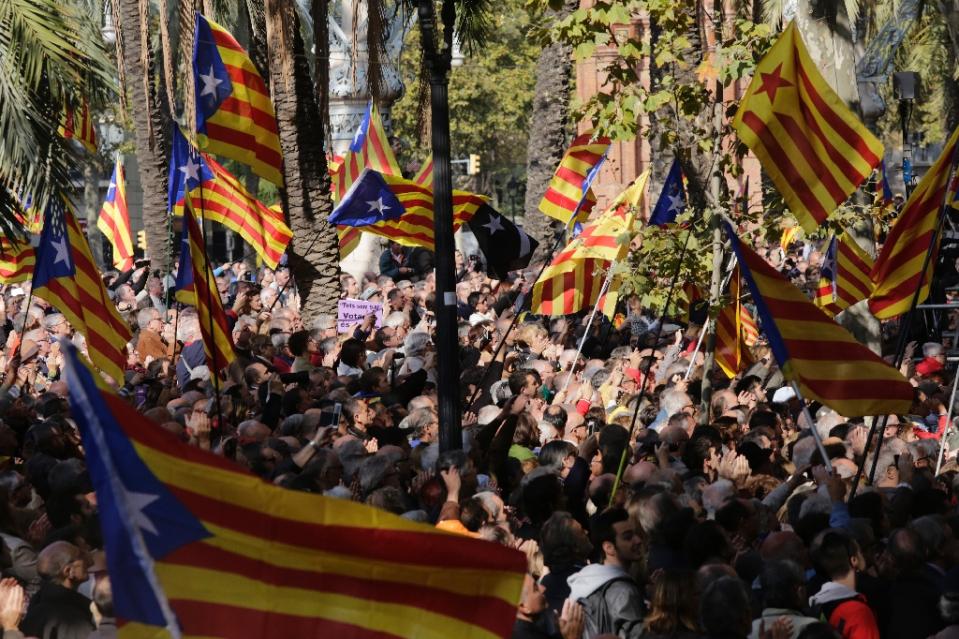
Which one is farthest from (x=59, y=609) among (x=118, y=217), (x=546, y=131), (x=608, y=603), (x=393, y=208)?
(x=546, y=131)

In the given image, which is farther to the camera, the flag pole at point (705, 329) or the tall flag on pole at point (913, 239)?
the flag pole at point (705, 329)

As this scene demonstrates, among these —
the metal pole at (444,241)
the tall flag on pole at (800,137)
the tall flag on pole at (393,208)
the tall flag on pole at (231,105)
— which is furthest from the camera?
the tall flag on pole at (393,208)

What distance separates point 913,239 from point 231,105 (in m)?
5.98

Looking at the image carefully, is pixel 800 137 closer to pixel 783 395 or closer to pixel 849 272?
pixel 783 395

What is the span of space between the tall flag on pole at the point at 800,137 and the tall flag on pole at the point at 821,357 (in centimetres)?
136

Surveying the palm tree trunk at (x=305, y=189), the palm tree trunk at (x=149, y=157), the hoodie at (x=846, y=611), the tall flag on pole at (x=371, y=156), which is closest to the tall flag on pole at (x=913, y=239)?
the hoodie at (x=846, y=611)

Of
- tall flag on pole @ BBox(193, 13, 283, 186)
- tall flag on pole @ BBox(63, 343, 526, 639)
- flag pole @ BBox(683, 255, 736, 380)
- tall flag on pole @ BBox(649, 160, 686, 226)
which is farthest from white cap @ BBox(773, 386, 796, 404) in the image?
tall flag on pole @ BBox(63, 343, 526, 639)

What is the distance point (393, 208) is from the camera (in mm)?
18047

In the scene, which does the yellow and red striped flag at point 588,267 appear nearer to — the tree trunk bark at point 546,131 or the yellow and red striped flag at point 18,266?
the yellow and red striped flag at point 18,266

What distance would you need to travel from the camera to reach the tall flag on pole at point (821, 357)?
9578mm

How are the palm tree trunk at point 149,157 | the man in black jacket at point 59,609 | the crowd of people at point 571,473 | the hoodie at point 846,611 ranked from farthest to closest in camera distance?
1. the palm tree trunk at point 149,157
2. the crowd of people at point 571,473
3. the man in black jacket at point 59,609
4. the hoodie at point 846,611

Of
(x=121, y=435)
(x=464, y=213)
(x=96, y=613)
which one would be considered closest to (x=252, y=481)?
(x=121, y=435)

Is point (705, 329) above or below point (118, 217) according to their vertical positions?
below

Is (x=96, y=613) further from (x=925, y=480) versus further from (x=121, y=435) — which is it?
(x=925, y=480)
